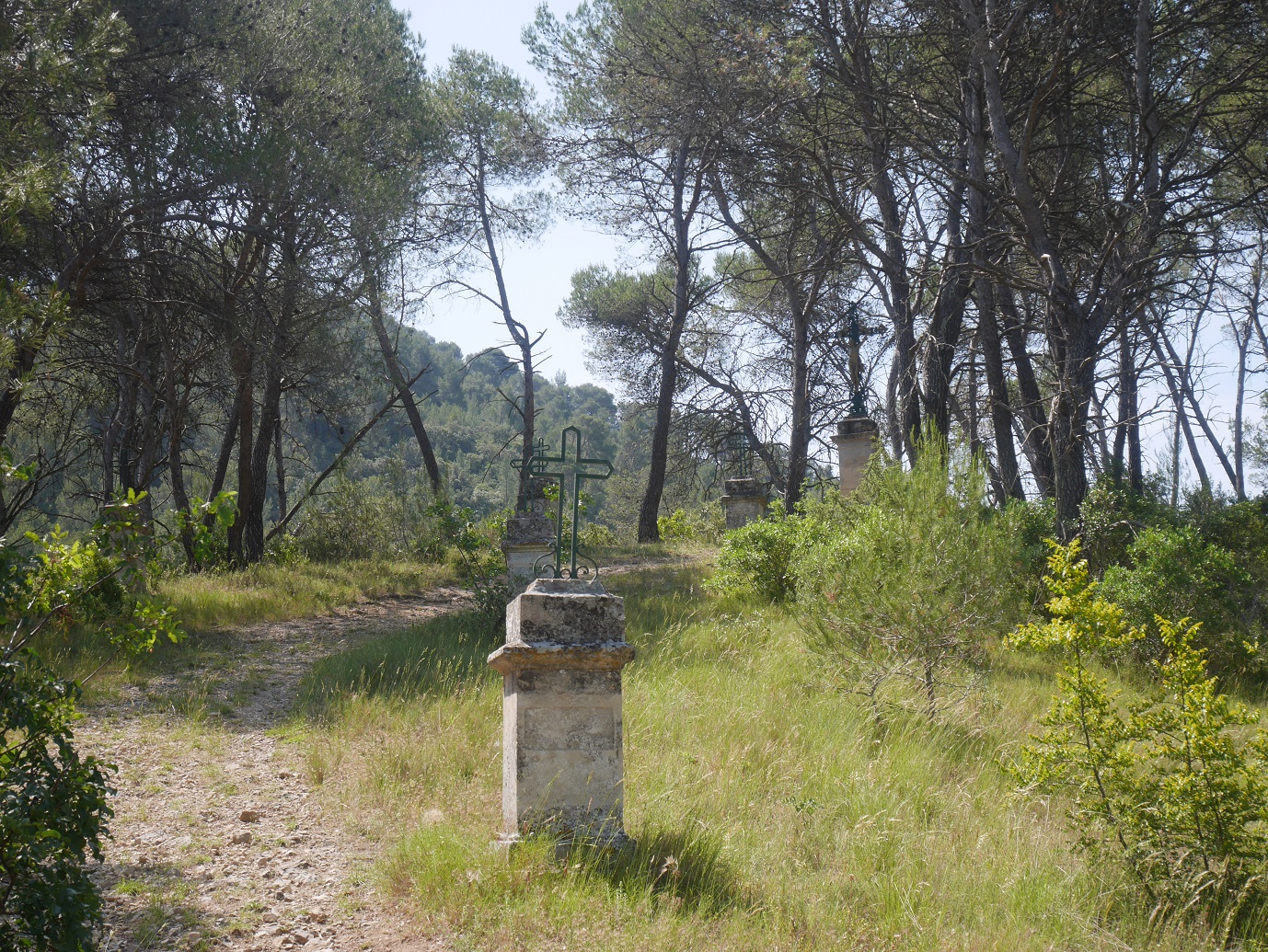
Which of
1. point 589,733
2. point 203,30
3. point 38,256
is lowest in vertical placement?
point 589,733

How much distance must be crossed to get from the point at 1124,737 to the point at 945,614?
7.38ft

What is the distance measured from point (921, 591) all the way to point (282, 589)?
8185 mm

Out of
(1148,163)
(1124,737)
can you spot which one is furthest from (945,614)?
(1148,163)

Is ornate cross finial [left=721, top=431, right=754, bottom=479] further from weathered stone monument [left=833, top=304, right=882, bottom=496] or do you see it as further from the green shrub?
weathered stone monument [left=833, top=304, right=882, bottom=496]

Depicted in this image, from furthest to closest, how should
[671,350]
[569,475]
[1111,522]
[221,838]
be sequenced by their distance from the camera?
[671,350] < [1111,522] < [569,475] < [221,838]

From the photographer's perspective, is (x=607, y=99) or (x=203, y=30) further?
(x=607, y=99)

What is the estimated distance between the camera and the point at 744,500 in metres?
14.8

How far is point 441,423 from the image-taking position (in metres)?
52.4

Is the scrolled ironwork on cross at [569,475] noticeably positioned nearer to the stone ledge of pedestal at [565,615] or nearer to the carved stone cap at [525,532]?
the stone ledge of pedestal at [565,615]

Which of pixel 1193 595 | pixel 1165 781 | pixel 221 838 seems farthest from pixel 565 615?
pixel 1193 595

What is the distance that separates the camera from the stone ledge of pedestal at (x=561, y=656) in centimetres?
382

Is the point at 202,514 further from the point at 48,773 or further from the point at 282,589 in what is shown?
the point at 282,589

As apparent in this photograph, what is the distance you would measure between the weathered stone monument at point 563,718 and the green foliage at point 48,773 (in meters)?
1.46

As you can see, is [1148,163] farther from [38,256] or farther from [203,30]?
[38,256]
